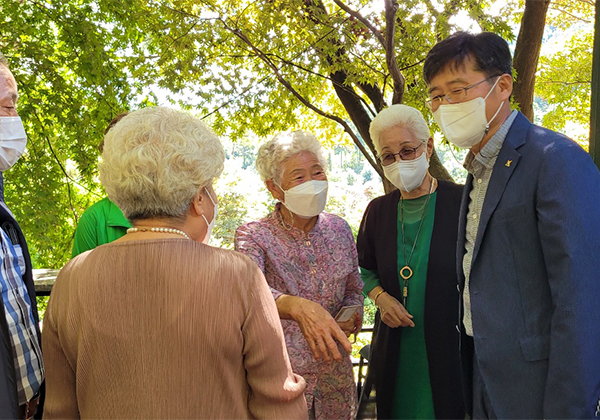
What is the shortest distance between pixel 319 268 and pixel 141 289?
4.36 ft

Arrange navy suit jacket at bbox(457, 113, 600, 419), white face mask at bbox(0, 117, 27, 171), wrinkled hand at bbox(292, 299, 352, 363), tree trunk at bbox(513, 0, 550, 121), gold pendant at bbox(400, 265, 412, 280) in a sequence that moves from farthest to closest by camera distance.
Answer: tree trunk at bbox(513, 0, 550, 121), gold pendant at bbox(400, 265, 412, 280), white face mask at bbox(0, 117, 27, 171), wrinkled hand at bbox(292, 299, 352, 363), navy suit jacket at bbox(457, 113, 600, 419)

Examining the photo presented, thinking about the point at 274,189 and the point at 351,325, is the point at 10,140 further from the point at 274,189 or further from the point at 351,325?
the point at 351,325

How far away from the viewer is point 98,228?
3.09 m

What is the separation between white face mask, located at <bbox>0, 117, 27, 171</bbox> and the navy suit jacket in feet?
6.64

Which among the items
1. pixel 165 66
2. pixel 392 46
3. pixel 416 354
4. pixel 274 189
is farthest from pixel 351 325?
pixel 165 66

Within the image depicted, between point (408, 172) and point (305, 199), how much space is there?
62 cm

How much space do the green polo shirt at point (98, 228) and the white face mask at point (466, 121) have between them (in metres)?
1.90

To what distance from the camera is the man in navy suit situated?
160 centimetres

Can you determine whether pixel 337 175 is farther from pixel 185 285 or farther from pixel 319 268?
pixel 185 285

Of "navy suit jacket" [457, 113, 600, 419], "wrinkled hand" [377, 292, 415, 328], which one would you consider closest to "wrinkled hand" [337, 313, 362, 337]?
"wrinkled hand" [377, 292, 415, 328]

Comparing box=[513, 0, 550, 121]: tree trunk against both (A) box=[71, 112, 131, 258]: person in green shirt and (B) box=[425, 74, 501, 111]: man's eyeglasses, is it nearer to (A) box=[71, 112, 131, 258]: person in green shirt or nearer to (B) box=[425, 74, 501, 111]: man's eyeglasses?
(B) box=[425, 74, 501, 111]: man's eyeglasses

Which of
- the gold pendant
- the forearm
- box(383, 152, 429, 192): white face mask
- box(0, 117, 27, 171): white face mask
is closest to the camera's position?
the forearm

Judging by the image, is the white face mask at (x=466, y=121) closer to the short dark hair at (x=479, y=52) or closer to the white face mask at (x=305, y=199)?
the short dark hair at (x=479, y=52)

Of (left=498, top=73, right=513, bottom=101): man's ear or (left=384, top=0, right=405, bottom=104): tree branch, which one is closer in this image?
(left=498, top=73, right=513, bottom=101): man's ear
